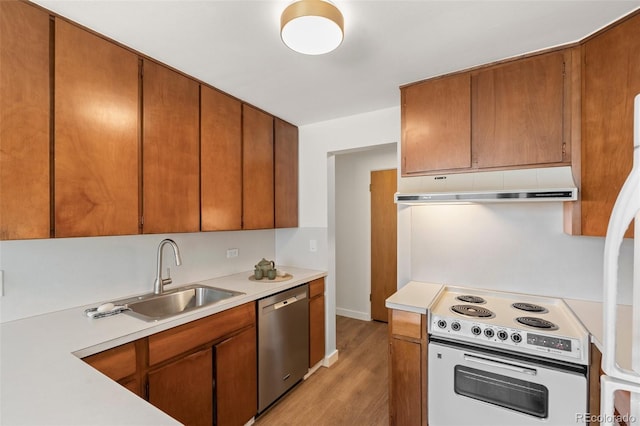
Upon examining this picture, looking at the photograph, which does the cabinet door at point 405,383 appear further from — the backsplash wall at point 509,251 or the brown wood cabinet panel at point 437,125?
the brown wood cabinet panel at point 437,125

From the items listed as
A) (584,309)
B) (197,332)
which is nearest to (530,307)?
Result: (584,309)

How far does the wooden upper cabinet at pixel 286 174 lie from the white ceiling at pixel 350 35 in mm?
729

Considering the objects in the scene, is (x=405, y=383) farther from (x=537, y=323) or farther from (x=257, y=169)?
(x=257, y=169)

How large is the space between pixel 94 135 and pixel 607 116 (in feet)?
8.75

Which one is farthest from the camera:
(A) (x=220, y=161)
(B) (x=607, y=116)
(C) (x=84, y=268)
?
(A) (x=220, y=161)

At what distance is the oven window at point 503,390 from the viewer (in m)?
1.47

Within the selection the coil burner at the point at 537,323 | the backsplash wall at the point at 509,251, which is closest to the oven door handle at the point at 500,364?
the coil burner at the point at 537,323

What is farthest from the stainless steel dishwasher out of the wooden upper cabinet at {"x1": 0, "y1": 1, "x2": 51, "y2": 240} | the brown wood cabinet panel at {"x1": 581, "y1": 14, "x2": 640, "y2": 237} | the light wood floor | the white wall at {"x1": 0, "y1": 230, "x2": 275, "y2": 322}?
the brown wood cabinet panel at {"x1": 581, "y1": 14, "x2": 640, "y2": 237}

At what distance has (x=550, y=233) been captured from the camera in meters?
1.95

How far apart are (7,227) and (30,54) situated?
0.78 metres

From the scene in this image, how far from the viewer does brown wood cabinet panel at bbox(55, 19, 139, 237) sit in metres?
1.38

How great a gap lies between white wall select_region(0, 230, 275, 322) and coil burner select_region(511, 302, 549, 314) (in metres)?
2.32

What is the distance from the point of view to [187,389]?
5.23ft

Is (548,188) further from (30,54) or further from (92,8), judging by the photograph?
(30,54)
